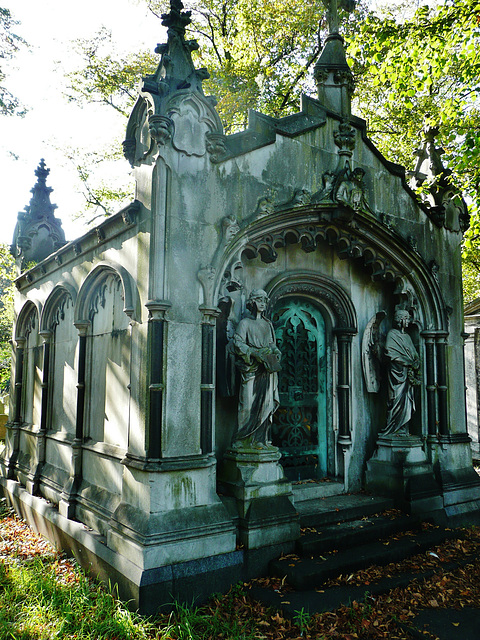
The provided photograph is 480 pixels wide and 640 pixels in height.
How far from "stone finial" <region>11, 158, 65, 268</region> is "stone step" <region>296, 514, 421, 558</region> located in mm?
7396

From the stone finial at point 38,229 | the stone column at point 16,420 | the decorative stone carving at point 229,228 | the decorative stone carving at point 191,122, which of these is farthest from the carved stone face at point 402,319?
the stone column at point 16,420

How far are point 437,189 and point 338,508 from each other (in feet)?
17.1

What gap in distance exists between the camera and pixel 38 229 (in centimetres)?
991

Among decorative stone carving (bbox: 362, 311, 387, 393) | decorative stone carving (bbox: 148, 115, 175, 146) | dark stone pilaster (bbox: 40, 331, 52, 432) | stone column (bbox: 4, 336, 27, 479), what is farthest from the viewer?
stone column (bbox: 4, 336, 27, 479)

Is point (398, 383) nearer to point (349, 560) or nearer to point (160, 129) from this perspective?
point (349, 560)

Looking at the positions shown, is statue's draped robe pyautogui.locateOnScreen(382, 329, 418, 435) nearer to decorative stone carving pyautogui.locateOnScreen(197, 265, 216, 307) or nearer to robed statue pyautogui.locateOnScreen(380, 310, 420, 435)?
robed statue pyautogui.locateOnScreen(380, 310, 420, 435)

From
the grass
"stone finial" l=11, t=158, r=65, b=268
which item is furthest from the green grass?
"stone finial" l=11, t=158, r=65, b=268

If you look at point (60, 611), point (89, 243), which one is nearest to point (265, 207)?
point (89, 243)

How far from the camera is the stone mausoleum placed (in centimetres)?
483

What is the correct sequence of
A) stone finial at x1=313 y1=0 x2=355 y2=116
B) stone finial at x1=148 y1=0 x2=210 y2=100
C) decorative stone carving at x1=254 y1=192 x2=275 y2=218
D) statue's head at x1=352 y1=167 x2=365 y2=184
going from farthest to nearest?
stone finial at x1=313 y1=0 x2=355 y2=116 < statue's head at x1=352 y1=167 x2=365 y2=184 < decorative stone carving at x1=254 y1=192 x2=275 y2=218 < stone finial at x1=148 y1=0 x2=210 y2=100

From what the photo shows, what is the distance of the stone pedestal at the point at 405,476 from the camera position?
21.7 feet

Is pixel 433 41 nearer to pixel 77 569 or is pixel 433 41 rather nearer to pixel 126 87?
pixel 77 569

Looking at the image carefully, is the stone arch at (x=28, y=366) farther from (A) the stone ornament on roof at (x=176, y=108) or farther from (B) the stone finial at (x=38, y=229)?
(A) the stone ornament on roof at (x=176, y=108)

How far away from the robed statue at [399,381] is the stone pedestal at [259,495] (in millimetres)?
2376
